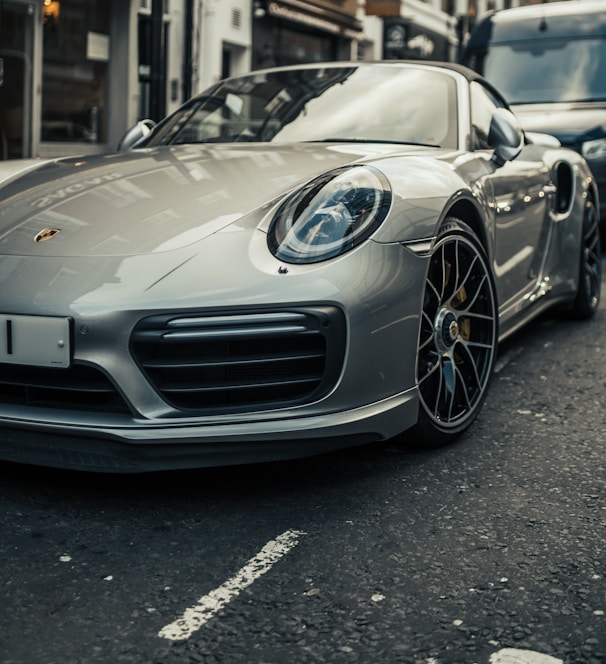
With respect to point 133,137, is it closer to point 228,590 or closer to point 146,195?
point 146,195

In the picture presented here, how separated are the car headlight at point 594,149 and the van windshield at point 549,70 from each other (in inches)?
42.8

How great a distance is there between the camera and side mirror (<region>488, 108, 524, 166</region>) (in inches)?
161

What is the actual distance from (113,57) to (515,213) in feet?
34.3

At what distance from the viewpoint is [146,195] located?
3238mm

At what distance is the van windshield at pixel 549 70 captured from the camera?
384 inches

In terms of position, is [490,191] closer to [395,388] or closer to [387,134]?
[387,134]

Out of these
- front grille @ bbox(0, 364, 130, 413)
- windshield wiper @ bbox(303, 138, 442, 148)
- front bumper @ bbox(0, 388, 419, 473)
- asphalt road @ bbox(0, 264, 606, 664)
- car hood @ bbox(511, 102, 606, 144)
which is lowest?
asphalt road @ bbox(0, 264, 606, 664)

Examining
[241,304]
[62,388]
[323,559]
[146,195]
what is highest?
[146,195]

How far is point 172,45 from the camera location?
1446 centimetres

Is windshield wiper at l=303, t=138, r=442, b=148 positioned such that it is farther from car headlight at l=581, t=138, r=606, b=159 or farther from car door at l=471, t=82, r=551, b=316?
car headlight at l=581, t=138, r=606, b=159

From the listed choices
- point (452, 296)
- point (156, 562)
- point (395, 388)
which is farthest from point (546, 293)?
point (156, 562)

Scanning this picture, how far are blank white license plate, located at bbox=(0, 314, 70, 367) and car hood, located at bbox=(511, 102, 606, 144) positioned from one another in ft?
22.2

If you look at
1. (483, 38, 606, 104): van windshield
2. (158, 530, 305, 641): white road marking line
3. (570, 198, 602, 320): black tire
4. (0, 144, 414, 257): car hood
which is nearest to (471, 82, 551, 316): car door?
(0, 144, 414, 257): car hood

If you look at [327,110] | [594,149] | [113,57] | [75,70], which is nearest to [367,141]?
[327,110]
